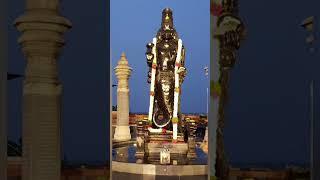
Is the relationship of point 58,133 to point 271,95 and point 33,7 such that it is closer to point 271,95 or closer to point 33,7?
point 33,7

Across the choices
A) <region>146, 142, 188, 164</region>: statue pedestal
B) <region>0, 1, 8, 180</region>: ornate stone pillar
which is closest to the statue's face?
<region>146, 142, 188, 164</region>: statue pedestal

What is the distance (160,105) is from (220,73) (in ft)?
14.3

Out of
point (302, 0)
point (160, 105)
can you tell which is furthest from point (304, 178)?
point (160, 105)

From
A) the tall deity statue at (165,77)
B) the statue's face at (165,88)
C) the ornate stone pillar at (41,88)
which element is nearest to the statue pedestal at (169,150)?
the tall deity statue at (165,77)

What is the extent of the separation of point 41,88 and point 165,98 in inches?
182

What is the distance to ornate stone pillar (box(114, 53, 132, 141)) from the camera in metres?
9.98

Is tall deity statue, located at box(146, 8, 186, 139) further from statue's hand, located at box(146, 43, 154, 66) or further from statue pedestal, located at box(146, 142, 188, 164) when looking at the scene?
statue pedestal, located at box(146, 142, 188, 164)

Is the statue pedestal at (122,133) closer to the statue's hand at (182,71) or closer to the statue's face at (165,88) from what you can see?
the statue's face at (165,88)

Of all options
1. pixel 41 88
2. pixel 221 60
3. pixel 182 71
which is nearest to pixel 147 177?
pixel 182 71

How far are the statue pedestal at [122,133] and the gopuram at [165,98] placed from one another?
6.74ft

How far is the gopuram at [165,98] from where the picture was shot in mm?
7684

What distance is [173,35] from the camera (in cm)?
819

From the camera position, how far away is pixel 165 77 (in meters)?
8.11

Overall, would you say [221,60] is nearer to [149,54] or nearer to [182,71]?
[182,71]
